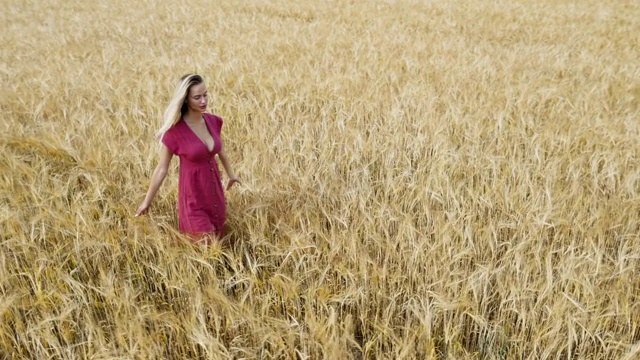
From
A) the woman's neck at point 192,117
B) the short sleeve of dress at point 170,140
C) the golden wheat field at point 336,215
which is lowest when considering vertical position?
the golden wheat field at point 336,215

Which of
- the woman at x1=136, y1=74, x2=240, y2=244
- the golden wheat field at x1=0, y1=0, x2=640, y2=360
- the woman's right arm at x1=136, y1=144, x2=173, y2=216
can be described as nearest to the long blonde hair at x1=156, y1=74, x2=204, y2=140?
the woman at x1=136, y1=74, x2=240, y2=244

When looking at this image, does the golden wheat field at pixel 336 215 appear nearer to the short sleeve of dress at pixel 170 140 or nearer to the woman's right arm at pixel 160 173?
the woman's right arm at pixel 160 173

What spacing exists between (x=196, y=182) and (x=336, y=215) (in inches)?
24.1

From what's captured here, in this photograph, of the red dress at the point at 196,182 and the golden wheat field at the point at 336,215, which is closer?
the golden wheat field at the point at 336,215

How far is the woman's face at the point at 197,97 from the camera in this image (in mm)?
1681

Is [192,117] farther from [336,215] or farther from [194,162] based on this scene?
[336,215]

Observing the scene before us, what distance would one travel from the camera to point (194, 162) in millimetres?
1790

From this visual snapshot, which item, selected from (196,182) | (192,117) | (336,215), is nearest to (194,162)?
(196,182)

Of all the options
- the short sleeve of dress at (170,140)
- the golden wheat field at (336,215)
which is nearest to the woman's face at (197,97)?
the short sleeve of dress at (170,140)

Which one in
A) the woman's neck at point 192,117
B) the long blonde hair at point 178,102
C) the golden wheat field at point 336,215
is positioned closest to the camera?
the golden wheat field at point 336,215

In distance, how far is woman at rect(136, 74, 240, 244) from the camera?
1.70 metres

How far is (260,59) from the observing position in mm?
4652

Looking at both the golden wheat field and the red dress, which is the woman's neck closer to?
the red dress

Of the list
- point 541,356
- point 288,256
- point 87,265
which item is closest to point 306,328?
point 288,256
